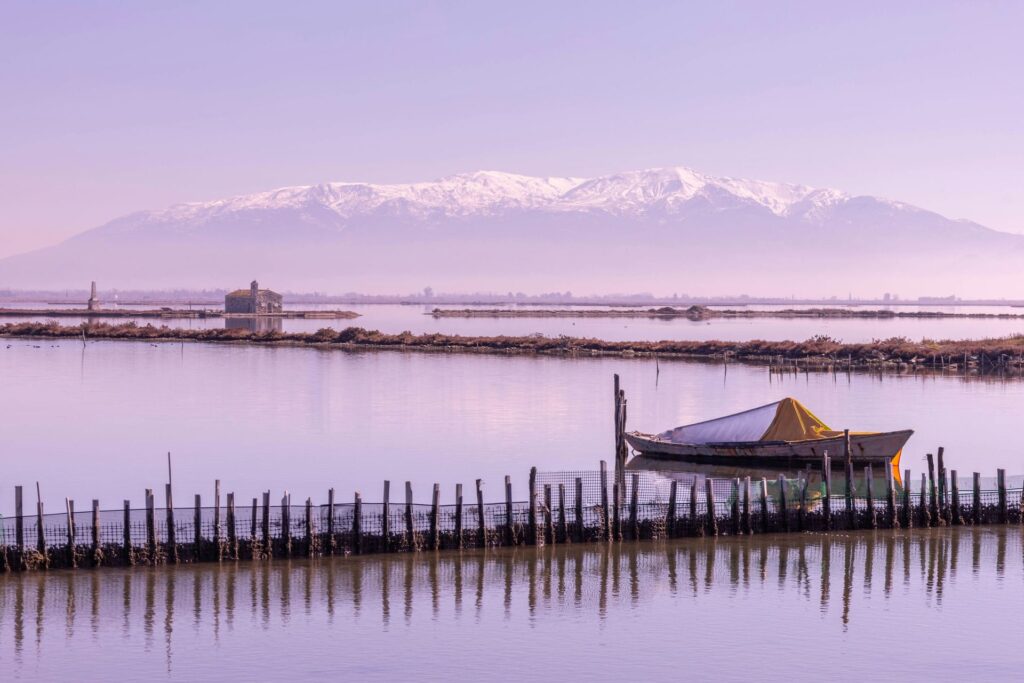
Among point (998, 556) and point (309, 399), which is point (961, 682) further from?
point (309, 399)

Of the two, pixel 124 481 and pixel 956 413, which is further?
pixel 956 413

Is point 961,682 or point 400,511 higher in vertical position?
point 400,511

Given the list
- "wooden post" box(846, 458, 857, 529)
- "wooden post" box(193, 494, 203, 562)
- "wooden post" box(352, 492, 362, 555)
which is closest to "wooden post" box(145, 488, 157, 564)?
"wooden post" box(193, 494, 203, 562)

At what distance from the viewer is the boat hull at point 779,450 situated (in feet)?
147

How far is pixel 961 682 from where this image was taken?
2348cm

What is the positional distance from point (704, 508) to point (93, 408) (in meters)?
42.5

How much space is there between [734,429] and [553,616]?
21450mm

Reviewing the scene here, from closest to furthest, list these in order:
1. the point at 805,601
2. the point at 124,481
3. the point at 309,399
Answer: the point at 805,601, the point at 124,481, the point at 309,399

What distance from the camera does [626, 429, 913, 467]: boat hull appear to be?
44812mm

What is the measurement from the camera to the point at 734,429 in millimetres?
47656

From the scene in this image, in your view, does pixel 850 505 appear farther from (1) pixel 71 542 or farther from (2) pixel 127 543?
(1) pixel 71 542

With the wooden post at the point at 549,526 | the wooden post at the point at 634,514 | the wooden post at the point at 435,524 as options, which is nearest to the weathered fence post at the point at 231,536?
the wooden post at the point at 435,524

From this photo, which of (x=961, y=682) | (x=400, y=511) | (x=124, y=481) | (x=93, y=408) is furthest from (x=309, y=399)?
(x=961, y=682)

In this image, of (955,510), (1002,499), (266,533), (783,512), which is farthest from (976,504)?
(266,533)
